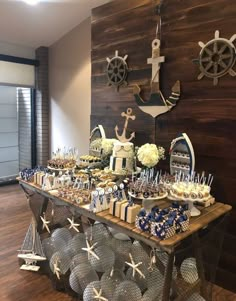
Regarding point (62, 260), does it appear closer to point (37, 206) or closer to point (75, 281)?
point (75, 281)

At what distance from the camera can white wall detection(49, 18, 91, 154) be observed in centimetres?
404

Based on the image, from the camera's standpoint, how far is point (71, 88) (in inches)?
170

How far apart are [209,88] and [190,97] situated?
0.56 ft

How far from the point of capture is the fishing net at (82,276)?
6.22 ft

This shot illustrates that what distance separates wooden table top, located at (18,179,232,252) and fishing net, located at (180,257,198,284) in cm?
38

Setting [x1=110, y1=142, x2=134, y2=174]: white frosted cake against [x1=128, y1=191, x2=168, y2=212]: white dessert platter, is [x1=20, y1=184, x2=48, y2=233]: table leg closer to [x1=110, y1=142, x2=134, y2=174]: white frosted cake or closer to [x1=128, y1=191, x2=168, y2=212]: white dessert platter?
[x1=110, y1=142, x2=134, y2=174]: white frosted cake

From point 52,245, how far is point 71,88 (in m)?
2.74

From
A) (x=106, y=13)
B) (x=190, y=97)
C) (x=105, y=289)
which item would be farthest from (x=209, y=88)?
(x=105, y=289)

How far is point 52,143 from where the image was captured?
483 centimetres

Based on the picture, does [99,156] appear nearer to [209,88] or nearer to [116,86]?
[116,86]

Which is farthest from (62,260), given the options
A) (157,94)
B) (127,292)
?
(157,94)

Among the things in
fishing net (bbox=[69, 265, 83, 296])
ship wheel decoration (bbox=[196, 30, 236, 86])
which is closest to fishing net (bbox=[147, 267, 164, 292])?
fishing net (bbox=[69, 265, 83, 296])

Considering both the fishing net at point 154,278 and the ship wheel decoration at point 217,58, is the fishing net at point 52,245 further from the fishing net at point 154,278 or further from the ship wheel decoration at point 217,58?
the ship wheel decoration at point 217,58

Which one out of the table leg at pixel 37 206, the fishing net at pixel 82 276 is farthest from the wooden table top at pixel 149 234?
the fishing net at pixel 82 276
